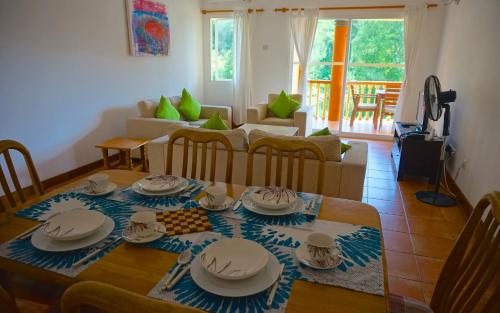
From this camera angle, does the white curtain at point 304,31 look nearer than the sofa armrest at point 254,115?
No

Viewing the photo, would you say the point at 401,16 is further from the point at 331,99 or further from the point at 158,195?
the point at 158,195

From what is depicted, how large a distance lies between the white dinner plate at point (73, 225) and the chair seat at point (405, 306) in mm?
1069

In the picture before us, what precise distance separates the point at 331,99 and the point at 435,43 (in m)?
1.97

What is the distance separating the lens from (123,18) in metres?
4.21

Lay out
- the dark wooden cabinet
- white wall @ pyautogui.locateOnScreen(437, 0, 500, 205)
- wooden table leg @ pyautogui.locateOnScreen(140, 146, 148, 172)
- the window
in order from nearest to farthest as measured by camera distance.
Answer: white wall @ pyautogui.locateOnScreen(437, 0, 500, 205), the dark wooden cabinet, wooden table leg @ pyautogui.locateOnScreen(140, 146, 148, 172), the window

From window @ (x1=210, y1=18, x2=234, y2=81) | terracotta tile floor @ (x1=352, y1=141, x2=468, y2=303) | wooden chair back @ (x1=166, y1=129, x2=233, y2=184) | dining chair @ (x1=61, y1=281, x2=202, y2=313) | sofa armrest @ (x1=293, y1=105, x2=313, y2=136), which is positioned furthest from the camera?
window @ (x1=210, y1=18, x2=234, y2=81)

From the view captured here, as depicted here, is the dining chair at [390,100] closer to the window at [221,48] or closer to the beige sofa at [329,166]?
the window at [221,48]

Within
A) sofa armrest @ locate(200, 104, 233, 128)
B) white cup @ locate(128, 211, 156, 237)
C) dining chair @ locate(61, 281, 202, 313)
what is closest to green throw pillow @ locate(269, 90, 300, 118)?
sofa armrest @ locate(200, 104, 233, 128)

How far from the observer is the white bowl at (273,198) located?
1273mm

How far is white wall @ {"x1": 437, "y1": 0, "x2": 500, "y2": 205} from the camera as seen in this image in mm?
2609

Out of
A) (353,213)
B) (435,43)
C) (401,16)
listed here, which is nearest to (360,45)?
(401,16)

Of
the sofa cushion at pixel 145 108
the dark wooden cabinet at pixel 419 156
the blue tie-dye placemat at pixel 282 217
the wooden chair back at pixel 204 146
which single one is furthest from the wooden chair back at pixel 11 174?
the dark wooden cabinet at pixel 419 156

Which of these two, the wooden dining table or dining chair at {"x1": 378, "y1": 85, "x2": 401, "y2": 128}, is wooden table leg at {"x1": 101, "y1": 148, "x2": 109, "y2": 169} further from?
dining chair at {"x1": 378, "y1": 85, "x2": 401, "y2": 128}

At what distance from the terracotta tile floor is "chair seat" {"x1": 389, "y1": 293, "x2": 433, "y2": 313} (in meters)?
0.79
